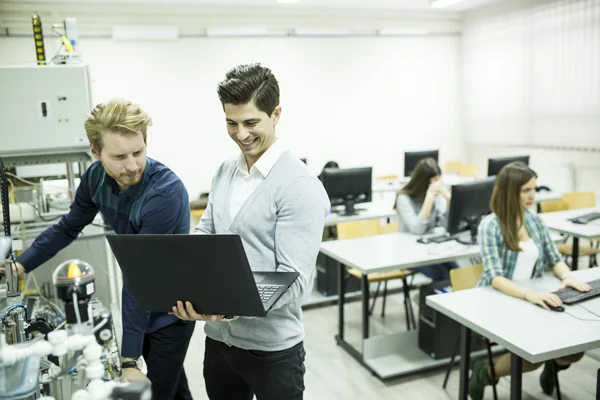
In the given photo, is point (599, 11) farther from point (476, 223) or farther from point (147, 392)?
point (147, 392)

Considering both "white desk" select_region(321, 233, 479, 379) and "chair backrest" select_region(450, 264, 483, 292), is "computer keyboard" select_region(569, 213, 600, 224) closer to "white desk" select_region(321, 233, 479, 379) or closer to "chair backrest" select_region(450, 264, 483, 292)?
"white desk" select_region(321, 233, 479, 379)

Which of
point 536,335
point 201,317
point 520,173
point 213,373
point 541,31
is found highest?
point 541,31

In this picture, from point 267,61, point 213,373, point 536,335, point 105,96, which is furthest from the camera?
point 267,61

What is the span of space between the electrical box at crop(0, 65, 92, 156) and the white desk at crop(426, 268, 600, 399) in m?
2.15

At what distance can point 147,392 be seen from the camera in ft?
2.54

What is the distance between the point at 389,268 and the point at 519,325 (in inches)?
39.6

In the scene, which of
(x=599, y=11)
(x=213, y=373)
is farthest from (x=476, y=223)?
(x=599, y=11)

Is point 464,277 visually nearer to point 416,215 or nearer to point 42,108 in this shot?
point 416,215

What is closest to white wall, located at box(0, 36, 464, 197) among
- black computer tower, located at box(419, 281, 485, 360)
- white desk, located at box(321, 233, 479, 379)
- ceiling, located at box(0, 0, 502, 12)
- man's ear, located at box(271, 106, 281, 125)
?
ceiling, located at box(0, 0, 502, 12)

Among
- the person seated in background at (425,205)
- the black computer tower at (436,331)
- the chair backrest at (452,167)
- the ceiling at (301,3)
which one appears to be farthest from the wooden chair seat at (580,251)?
the ceiling at (301,3)

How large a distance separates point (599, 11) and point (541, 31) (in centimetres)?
82

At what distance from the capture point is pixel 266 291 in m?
1.19

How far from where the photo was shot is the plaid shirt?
8.30 ft

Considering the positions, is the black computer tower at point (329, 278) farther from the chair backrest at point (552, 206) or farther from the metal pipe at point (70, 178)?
the metal pipe at point (70, 178)
